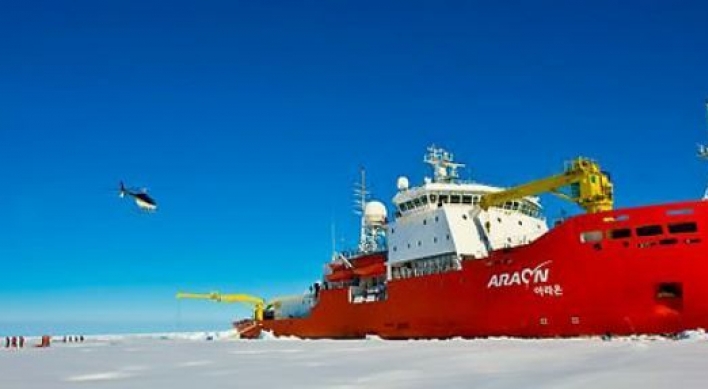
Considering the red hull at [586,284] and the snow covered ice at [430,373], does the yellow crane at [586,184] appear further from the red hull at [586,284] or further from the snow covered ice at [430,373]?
the snow covered ice at [430,373]

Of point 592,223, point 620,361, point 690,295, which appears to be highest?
point 592,223

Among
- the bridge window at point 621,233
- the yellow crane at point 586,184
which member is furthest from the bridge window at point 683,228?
the yellow crane at point 586,184

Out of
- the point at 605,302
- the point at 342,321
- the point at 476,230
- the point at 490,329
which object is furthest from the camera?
the point at 342,321

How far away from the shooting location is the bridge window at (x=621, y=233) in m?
20.6

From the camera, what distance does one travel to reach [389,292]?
29.0 meters

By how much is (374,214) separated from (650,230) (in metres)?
20.2

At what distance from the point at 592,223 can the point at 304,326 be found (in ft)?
60.5

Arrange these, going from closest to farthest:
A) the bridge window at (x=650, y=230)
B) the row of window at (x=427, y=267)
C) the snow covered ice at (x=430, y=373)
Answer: the snow covered ice at (x=430, y=373) < the bridge window at (x=650, y=230) < the row of window at (x=427, y=267)

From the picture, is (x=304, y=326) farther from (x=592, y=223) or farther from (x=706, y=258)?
(x=706, y=258)

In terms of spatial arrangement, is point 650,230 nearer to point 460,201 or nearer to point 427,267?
point 460,201

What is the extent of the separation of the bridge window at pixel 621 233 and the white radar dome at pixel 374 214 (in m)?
19.0

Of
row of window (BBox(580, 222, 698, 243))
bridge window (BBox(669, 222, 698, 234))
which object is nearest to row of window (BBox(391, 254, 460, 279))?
row of window (BBox(580, 222, 698, 243))

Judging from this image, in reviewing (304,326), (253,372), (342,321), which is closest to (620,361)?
(253,372)

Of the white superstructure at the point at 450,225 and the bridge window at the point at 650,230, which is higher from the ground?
the white superstructure at the point at 450,225
